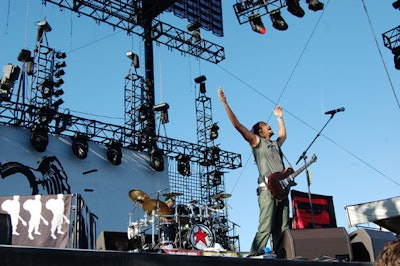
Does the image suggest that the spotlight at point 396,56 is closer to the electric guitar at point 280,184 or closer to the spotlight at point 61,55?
the spotlight at point 61,55

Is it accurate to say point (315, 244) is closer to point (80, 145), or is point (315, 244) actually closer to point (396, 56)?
point (396, 56)

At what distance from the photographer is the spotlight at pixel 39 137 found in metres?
12.4

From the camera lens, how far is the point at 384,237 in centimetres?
404

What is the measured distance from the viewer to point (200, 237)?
23.7 ft

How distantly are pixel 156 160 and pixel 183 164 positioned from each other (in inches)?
60.5

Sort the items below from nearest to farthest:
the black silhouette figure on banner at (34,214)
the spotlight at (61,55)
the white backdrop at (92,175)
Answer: the black silhouette figure on banner at (34,214) < the white backdrop at (92,175) < the spotlight at (61,55)

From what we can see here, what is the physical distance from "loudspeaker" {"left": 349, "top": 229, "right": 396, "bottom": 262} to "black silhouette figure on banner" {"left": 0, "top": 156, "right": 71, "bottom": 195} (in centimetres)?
987

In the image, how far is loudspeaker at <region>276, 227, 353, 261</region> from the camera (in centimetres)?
363

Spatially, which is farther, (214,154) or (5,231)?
(214,154)

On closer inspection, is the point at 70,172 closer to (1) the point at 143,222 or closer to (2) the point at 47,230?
(1) the point at 143,222

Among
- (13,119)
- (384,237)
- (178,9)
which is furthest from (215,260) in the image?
(178,9)

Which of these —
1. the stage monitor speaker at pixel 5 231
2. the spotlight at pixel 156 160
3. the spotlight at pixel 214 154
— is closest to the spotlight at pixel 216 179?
the spotlight at pixel 214 154

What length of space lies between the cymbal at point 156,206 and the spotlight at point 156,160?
6.01 m

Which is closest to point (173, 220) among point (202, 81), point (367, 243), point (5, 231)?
point (367, 243)
